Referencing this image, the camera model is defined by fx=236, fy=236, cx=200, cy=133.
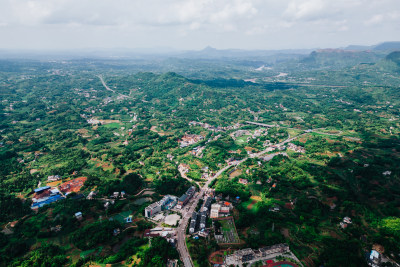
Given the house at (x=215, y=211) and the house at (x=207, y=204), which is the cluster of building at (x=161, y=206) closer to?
the house at (x=207, y=204)

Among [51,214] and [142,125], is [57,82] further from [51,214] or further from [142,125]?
[51,214]

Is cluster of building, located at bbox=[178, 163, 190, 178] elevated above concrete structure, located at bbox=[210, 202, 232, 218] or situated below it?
below

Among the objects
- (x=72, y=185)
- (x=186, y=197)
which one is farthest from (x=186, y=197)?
(x=72, y=185)

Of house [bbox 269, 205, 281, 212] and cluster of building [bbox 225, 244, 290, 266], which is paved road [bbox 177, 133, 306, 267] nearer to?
cluster of building [bbox 225, 244, 290, 266]

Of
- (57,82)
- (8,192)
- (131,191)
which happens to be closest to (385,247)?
(131,191)

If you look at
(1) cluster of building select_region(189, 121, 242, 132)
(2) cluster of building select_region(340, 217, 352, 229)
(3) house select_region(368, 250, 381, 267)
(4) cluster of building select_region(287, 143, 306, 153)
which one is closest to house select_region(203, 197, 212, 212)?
(2) cluster of building select_region(340, 217, 352, 229)

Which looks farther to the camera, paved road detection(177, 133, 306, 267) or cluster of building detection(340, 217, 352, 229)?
cluster of building detection(340, 217, 352, 229)
